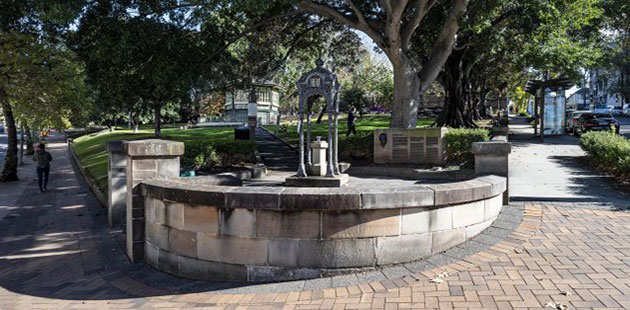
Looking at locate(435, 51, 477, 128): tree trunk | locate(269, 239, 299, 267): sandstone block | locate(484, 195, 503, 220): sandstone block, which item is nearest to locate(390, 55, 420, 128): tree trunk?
locate(484, 195, 503, 220): sandstone block

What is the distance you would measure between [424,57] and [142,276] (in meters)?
20.6

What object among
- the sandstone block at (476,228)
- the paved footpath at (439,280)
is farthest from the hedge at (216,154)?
the sandstone block at (476,228)

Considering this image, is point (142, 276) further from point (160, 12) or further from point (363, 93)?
point (363, 93)

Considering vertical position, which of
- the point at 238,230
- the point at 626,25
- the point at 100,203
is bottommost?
the point at 100,203

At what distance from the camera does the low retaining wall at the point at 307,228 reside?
5871 mm

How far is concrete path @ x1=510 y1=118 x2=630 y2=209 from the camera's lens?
9148 mm

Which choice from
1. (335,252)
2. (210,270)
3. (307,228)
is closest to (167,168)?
(210,270)

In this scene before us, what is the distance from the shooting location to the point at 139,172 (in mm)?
7418

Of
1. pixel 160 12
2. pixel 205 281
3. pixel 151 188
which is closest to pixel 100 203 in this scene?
pixel 160 12

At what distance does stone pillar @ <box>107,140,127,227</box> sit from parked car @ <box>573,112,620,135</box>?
76.9ft

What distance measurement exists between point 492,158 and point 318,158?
380 cm

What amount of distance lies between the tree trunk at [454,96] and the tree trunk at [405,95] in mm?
9580

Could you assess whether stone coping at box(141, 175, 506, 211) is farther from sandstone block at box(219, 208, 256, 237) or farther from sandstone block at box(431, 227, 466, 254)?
sandstone block at box(431, 227, 466, 254)

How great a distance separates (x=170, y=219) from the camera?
6723 millimetres
